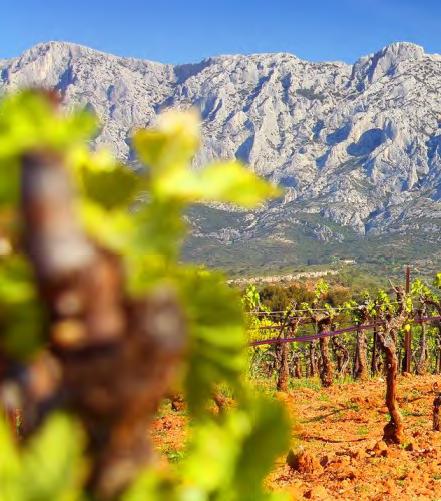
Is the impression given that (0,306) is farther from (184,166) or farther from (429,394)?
(429,394)

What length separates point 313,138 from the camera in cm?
17550

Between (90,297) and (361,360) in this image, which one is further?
(361,360)

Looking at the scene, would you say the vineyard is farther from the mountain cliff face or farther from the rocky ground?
the mountain cliff face

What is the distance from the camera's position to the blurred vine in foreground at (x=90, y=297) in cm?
54

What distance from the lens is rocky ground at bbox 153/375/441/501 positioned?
8.05 metres

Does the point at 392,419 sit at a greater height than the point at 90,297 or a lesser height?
lesser

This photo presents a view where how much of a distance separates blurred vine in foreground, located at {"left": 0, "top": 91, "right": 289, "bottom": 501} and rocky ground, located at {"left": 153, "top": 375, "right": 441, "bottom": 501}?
5.01m

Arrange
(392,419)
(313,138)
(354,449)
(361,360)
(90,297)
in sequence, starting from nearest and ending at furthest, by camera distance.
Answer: (90,297) < (354,449) < (392,419) < (361,360) < (313,138)

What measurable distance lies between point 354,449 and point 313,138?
17133 cm

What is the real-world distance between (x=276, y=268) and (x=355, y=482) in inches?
4129

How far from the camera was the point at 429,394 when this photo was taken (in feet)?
51.1

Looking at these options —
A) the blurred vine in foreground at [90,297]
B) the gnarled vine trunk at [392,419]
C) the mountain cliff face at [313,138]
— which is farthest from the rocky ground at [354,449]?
the mountain cliff face at [313,138]

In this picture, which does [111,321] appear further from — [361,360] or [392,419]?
[361,360]

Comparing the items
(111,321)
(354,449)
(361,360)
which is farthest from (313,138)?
(111,321)
